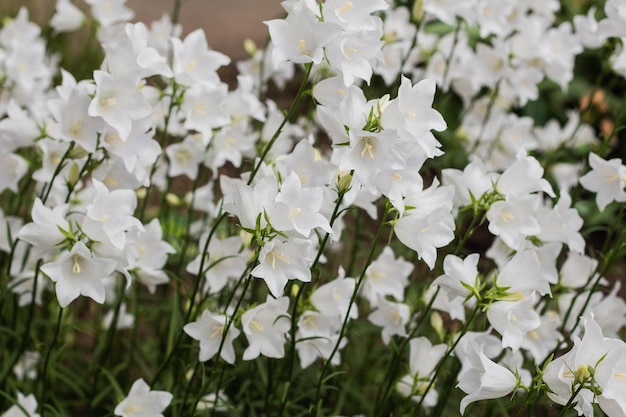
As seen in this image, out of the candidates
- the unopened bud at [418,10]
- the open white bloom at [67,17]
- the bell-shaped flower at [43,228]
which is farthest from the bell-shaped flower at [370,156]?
the open white bloom at [67,17]

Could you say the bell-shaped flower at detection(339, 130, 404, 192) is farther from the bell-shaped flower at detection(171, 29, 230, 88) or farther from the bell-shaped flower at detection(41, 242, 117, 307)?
the bell-shaped flower at detection(171, 29, 230, 88)

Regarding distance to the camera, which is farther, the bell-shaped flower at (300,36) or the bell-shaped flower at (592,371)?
the bell-shaped flower at (300,36)

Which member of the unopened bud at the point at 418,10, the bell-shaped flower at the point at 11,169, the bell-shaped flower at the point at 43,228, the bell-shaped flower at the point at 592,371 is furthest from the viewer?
the unopened bud at the point at 418,10

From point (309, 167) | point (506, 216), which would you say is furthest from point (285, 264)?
point (506, 216)

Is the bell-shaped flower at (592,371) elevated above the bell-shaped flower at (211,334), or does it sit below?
above

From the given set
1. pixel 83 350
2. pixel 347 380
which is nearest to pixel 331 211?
pixel 347 380

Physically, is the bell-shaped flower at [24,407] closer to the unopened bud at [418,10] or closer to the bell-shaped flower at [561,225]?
the bell-shaped flower at [561,225]
